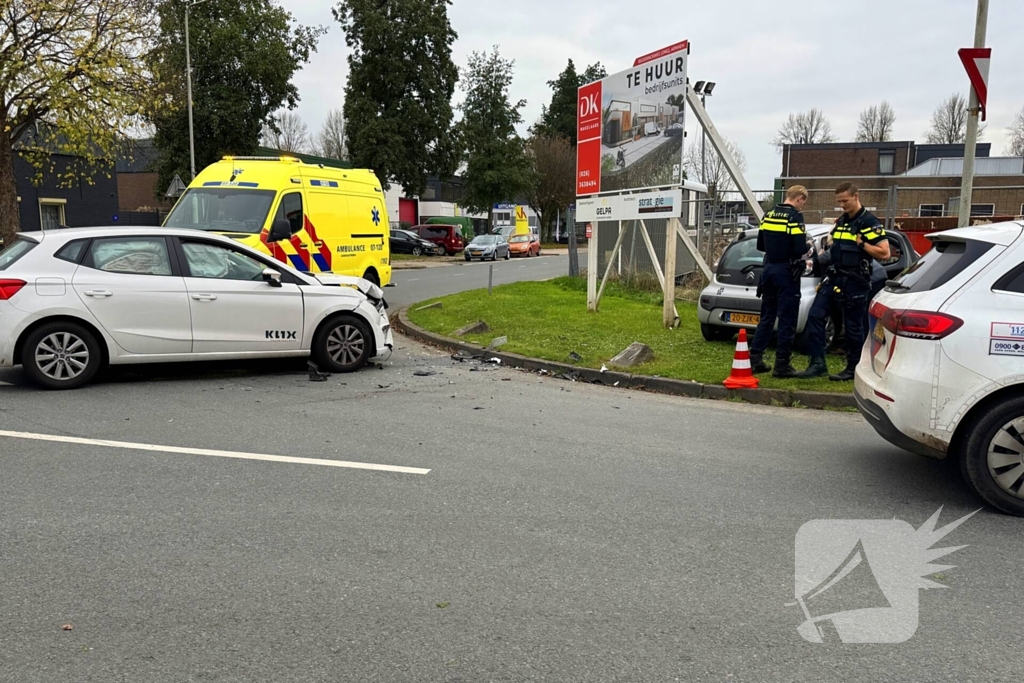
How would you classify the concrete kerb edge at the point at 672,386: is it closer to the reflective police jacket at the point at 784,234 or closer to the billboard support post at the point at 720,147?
the reflective police jacket at the point at 784,234

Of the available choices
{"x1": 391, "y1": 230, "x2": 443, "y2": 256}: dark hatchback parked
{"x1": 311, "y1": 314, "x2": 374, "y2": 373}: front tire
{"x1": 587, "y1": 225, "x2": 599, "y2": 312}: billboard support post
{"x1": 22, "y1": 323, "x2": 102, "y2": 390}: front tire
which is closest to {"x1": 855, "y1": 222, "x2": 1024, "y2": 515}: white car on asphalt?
{"x1": 311, "y1": 314, "x2": 374, "y2": 373}: front tire

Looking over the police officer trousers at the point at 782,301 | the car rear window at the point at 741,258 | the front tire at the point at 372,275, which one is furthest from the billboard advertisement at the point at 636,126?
the front tire at the point at 372,275

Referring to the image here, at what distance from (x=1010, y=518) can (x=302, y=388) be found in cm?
612

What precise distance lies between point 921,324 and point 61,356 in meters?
7.25

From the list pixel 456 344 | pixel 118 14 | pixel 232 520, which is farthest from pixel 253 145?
pixel 232 520

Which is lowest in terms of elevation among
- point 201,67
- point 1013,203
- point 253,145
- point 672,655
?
point 672,655

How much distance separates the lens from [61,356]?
7547mm

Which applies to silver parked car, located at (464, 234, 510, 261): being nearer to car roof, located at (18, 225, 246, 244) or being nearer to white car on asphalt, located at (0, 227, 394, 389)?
white car on asphalt, located at (0, 227, 394, 389)

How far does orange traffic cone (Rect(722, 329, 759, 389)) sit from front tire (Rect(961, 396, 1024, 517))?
3539 millimetres

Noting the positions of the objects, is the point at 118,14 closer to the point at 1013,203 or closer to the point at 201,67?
the point at 201,67

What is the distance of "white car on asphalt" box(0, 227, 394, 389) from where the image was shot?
7.48m

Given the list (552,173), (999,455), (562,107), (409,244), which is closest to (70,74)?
(999,455)

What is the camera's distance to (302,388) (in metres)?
8.10

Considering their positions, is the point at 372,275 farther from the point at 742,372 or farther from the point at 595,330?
the point at 742,372
